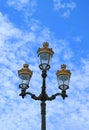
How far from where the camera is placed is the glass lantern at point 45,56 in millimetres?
19727

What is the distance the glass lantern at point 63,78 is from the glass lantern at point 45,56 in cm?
51

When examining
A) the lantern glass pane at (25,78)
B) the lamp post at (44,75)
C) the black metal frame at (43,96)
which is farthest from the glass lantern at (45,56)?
the lantern glass pane at (25,78)

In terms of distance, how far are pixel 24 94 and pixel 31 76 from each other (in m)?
0.70

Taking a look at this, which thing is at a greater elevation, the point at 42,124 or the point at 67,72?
the point at 67,72

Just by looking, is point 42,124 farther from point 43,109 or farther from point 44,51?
point 44,51

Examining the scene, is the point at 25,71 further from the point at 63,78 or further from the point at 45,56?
the point at 63,78

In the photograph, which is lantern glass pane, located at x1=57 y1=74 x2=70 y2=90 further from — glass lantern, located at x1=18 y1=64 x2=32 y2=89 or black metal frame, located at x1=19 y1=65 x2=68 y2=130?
glass lantern, located at x1=18 y1=64 x2=32 y2=89

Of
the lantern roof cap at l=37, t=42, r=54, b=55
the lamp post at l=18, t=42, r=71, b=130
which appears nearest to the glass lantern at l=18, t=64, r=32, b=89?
the lamp post at l=18, t=42, r=71, b=130

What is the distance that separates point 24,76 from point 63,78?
4.36ft

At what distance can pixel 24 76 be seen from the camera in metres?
19.9

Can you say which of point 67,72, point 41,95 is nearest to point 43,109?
point 41,95

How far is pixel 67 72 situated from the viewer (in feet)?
65.3

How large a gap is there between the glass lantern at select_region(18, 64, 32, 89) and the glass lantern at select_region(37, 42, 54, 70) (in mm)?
501

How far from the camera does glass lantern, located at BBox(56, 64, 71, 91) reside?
64.5ft
